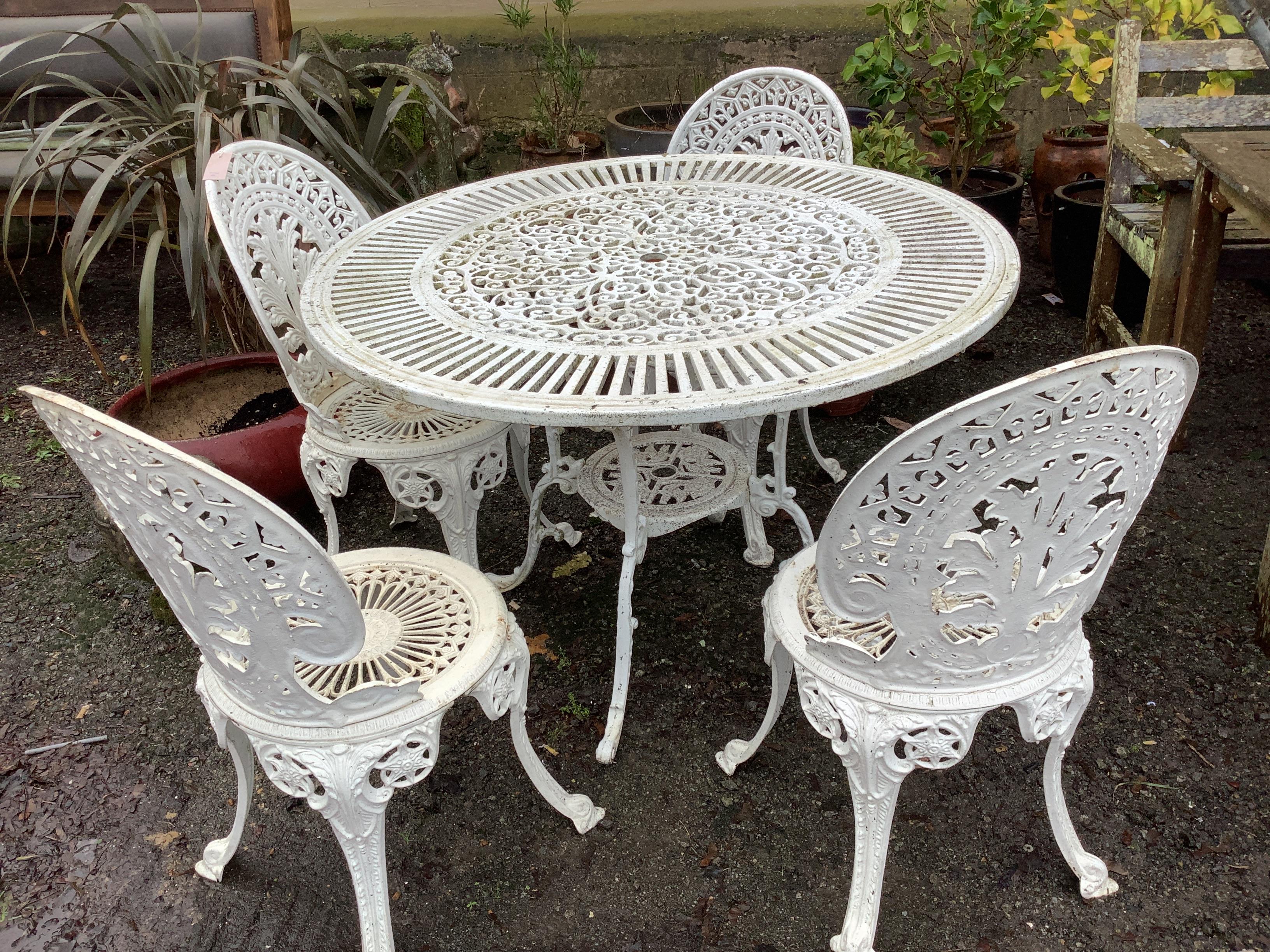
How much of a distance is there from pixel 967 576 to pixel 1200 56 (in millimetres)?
2576

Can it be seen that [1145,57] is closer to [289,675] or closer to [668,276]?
[668,276]

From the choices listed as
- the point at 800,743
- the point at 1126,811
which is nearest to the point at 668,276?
the point at 800,743

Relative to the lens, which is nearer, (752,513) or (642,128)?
(752,513)

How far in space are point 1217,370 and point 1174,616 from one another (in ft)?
4.60

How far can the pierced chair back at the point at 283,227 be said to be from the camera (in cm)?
211

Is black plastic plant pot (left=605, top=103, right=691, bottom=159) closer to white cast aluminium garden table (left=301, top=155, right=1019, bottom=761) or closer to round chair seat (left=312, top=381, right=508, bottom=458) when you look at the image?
white cast aluminium garden table (left=301, top=155, right=1019, bottom=761)

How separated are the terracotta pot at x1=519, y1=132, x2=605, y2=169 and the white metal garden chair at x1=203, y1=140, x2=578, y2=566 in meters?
2.11

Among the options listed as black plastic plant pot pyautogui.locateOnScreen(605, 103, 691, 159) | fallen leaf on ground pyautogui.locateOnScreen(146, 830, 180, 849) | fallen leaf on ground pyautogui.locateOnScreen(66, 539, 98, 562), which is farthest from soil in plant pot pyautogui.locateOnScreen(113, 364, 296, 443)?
black plastic plant pot pyautogui.locateOnScreen(605, 103, 691, 159)

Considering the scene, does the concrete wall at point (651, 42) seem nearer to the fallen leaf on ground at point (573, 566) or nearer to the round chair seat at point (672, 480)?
the round chair seat at point (672, 480)

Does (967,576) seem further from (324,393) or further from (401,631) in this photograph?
(324,393)

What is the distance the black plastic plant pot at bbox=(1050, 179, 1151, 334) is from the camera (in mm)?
3467

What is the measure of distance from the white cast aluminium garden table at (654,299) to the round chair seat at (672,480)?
24 millimetres

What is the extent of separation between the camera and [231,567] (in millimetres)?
Result: 1244

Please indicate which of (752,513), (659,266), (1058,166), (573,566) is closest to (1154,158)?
(1058,166)
